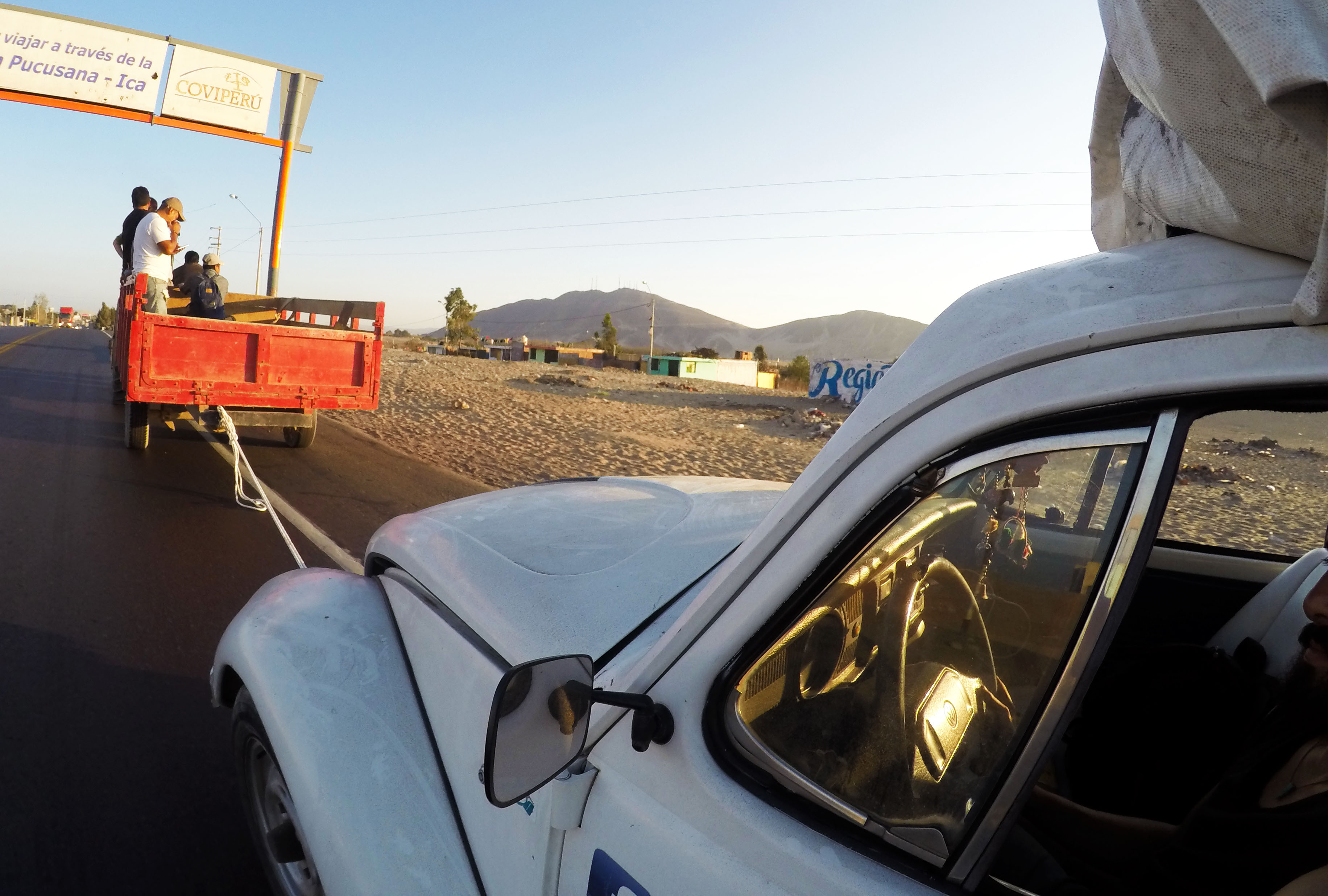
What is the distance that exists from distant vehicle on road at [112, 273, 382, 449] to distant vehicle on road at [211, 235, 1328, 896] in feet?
24.7

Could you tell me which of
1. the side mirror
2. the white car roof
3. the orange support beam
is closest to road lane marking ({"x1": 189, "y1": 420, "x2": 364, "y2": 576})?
the side mirror

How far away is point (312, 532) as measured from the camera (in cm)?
610

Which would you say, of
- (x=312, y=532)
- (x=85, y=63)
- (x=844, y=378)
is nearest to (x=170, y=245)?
(x=312, y=532)

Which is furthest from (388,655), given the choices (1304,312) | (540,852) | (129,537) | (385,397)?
(385,397)

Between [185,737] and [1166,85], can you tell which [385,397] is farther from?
[1166,85]

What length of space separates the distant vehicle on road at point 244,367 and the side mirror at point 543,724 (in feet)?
26.1

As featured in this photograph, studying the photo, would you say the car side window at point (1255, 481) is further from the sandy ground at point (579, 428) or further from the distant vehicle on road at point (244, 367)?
the distant vehicle on road at point (244, 367)

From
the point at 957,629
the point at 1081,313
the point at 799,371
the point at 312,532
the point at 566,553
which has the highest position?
the point at 799,371

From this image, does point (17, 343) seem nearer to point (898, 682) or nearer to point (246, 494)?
point (246, 494)

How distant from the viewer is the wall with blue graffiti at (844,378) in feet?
87.7

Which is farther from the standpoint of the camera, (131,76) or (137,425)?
(131,76)

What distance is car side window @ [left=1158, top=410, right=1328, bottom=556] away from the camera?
41.9 inches

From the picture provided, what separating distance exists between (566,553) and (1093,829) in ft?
3.75

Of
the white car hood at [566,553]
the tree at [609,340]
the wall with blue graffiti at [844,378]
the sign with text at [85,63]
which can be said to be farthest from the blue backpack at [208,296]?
the tree at [609,340]
